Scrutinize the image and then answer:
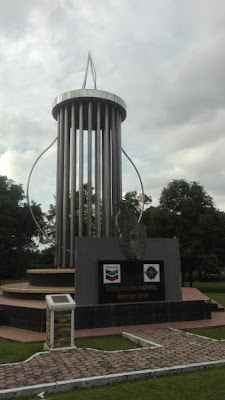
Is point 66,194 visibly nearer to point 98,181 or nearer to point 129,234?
point 98,181

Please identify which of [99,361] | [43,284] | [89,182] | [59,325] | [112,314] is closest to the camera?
[99,361]

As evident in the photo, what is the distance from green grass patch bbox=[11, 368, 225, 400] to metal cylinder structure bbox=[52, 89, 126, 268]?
427 inches

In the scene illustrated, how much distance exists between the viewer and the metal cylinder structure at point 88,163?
16.2m

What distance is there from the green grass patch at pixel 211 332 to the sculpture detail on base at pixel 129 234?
3.03m

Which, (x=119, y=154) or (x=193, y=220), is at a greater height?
(x=119, y=154)

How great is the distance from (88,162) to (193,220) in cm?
1444

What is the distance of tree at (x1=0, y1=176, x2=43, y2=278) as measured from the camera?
94.6ft

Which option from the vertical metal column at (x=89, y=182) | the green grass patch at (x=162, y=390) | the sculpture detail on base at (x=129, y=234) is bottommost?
the green grass patch at (x=162, y=390)

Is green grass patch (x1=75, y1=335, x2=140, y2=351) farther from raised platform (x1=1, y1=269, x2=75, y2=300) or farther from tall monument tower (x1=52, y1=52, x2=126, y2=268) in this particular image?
tall monument tower (x1=52, y1=52, x2=126, y2=268)

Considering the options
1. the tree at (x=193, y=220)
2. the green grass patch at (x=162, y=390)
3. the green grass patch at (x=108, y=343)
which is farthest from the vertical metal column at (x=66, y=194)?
the tree at (x=193, y=220)

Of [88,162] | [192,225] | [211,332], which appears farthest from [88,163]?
[192,225]

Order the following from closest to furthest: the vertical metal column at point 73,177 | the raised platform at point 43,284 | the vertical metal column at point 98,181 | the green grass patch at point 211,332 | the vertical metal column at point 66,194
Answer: the green grass patch at point 211,332 → the raised platform at point 43,284 → the vertical metal column at point 66,194 → the vertical metal column at point 73,177 → the vertical metal column at point 98,181

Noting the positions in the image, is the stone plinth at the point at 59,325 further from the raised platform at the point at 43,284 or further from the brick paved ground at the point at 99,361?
the raised platform at the point at 43,284

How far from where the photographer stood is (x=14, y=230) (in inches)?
1209
